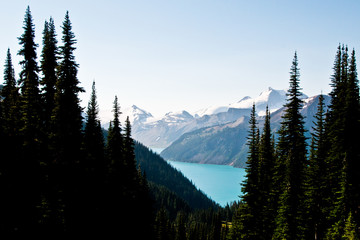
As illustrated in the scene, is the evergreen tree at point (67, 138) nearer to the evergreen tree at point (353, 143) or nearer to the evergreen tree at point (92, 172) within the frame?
the evergreen tree at point (92, 172)

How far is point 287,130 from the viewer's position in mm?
33469

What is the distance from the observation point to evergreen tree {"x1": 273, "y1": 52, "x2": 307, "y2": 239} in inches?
1310

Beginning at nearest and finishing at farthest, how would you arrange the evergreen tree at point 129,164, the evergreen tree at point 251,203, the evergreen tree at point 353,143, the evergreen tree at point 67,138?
1. the evergreen tree at point 67,138
2. the evergreen tree at point 353,143
3. the evergreen tree at point 129,164
4. the evergreen tree at point 251,203

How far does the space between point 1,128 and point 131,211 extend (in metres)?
19.4

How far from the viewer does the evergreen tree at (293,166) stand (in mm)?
33281

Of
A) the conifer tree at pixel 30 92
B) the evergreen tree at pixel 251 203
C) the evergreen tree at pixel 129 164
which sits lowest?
the evergreen tree at pixel 251 203

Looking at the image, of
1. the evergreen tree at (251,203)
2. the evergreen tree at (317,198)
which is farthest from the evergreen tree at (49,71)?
the evergreen tree at (317,198)

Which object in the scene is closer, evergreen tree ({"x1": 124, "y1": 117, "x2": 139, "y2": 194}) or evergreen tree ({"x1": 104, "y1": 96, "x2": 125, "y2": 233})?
evergreen tree ({"x1": 104, "y1": 96, "x2": 125, "y2": 233})

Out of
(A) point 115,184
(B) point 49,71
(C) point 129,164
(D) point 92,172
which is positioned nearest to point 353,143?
(C) point 129,164

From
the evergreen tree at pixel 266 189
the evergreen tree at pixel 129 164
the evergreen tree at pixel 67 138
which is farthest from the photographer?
the evergreen tree at pixel 266 189

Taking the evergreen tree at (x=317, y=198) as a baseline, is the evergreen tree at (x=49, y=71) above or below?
above

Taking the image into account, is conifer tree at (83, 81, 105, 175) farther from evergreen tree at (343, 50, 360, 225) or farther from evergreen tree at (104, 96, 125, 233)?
evergreen tree at (343, 50, 360, 225)

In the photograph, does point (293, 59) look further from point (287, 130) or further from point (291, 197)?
point (291, 197)

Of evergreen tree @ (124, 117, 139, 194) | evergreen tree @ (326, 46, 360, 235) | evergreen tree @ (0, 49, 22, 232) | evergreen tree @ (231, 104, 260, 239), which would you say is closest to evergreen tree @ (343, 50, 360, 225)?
evergreen tree @ (326, 46, 360, 235)
